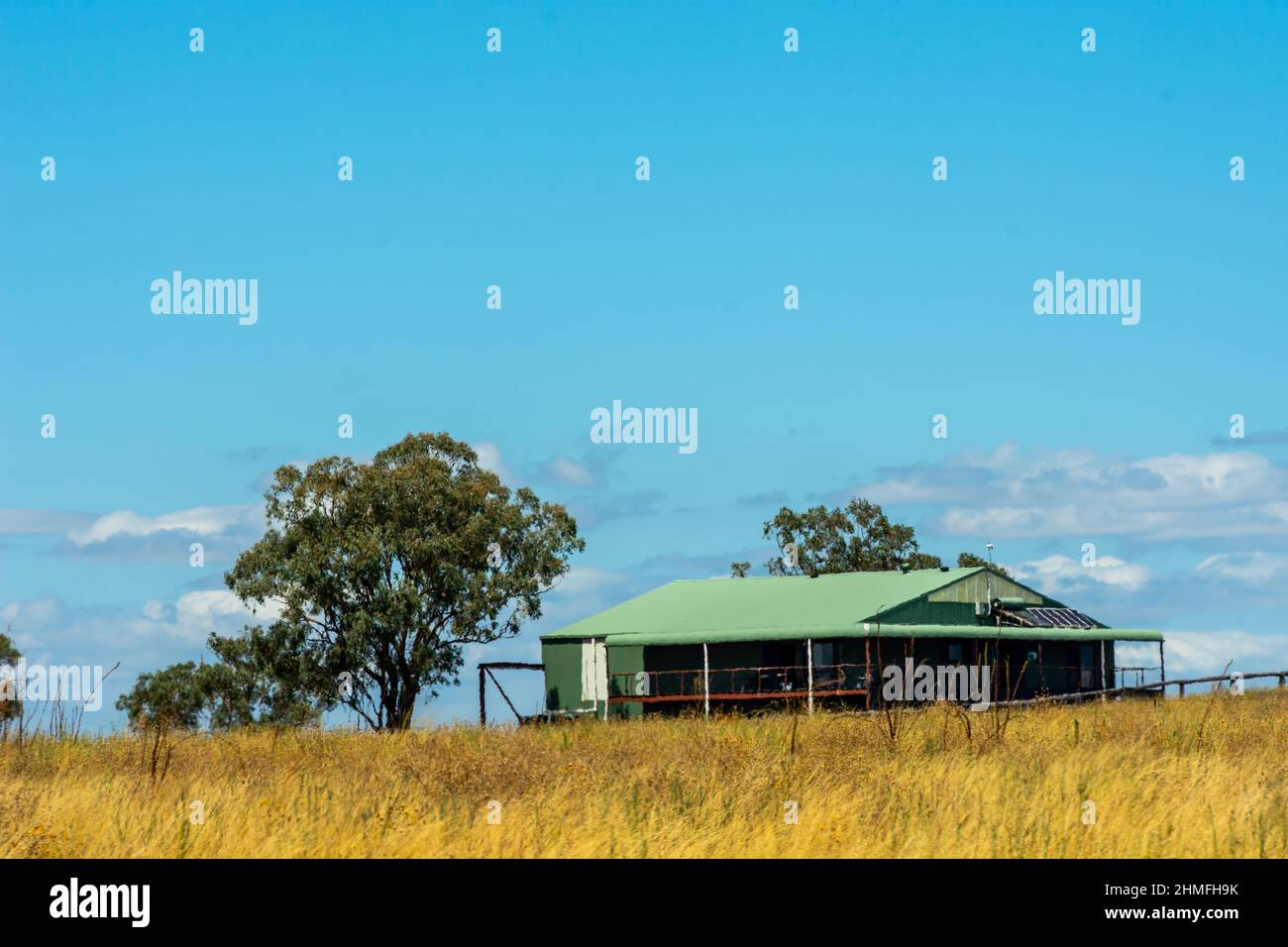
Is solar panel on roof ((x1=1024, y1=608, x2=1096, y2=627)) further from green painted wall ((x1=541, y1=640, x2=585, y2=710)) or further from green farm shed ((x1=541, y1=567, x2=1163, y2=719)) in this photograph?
green painted wall ((x1=541, y1=640, x2=585, y2=710))

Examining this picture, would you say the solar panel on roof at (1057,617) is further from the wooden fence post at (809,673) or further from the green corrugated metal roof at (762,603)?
the wooden fence post at (809,673)

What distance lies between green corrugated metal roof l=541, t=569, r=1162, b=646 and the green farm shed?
0.22 feet

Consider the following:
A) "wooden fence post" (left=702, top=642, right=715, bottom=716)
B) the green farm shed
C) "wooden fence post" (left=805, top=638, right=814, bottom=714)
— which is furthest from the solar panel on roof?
"wooden fence post" (left=702, top=642, right=715, bottom=716)

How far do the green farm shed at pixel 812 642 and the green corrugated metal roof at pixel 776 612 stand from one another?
0.07m

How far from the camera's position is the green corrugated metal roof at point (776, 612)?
47.8 m

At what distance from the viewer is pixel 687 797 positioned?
16297 millimetres

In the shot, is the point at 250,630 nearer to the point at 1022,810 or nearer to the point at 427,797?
the point at 427,797

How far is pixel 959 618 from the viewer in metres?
52.1

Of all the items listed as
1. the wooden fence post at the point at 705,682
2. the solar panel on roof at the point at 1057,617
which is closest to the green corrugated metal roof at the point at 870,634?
the solar panel on roof at the point at 1057,617

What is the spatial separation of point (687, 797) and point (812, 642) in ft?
105

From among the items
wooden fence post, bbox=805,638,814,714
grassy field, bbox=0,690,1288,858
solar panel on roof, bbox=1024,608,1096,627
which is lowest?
grassy field, bbox=0,690,1288,858

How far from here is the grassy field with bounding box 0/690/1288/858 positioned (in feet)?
44.8

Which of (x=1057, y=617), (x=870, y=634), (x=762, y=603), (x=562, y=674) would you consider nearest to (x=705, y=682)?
(x=870, y=634)
